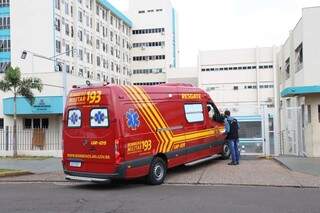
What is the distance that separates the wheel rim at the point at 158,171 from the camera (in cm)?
1326

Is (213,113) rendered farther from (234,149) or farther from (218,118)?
(234,149)

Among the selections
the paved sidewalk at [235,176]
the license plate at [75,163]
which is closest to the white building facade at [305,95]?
the paved sidewalk at [235,176]

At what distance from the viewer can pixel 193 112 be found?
51.2 feet

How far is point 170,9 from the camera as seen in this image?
361 ft

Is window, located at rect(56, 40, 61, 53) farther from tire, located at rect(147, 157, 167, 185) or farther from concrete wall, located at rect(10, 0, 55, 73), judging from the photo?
tire, located at rect(147, 157, 167, 185)

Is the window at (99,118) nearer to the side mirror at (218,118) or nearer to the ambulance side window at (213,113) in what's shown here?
the ambulance side window at (213,113)

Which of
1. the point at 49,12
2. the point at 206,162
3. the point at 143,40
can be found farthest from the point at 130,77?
the point at 206,162

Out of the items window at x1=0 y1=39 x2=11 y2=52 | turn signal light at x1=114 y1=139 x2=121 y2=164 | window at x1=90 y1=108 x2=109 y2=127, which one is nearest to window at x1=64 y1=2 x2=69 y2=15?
window at x1=0 y1=39 x2=11 y2=52

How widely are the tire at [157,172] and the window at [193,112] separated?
2.11 metres

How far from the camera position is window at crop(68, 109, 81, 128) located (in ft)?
43.4

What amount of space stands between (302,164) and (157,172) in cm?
567

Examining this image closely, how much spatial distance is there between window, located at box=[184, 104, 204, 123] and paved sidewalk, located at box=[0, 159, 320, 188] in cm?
158

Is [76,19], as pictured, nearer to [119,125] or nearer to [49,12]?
[49,12]

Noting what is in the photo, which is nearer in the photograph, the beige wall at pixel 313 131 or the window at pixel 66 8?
the beige wall at pixel 313 131
